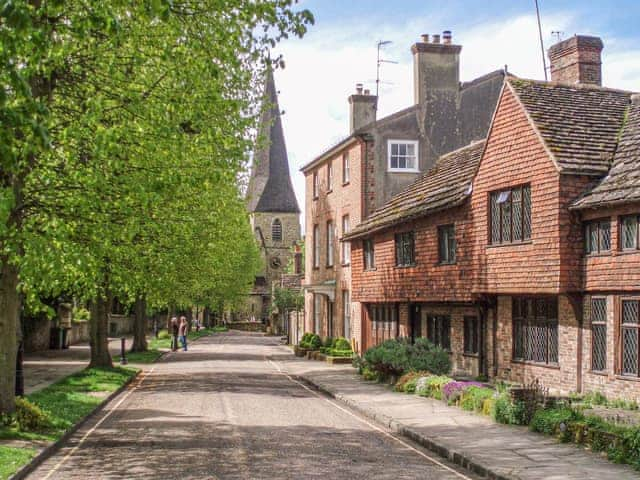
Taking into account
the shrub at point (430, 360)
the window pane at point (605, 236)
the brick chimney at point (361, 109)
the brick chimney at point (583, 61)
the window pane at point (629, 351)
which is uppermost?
the brick chimney at point (361, 109)

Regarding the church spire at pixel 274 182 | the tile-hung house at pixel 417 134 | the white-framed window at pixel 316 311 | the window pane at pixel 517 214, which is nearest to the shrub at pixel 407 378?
the window pane at pixel 517 214

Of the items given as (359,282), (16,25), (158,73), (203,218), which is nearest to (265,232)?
(359,282)

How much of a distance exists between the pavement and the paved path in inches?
337

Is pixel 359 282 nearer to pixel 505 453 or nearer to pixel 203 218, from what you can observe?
pixel 203 218

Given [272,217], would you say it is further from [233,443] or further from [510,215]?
[233,443]

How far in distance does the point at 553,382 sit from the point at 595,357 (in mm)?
1739

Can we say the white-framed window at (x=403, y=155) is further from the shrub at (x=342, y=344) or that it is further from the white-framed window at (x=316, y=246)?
the white-framed window at (x=316, y=246)

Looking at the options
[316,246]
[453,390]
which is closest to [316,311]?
[316,246]

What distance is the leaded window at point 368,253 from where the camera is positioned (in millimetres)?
33531

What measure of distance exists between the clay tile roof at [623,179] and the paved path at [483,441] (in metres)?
5.44

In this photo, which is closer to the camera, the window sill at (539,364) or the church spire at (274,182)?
the window sill at (539,364)

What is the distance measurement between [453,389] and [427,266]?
325 inches

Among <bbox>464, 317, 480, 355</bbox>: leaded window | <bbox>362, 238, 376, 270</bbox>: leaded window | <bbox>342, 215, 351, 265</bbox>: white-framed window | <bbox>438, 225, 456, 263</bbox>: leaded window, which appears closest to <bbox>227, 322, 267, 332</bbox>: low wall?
<bbox>342, 215, 351, 265</bbox>: white-framed window

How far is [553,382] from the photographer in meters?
20.3
